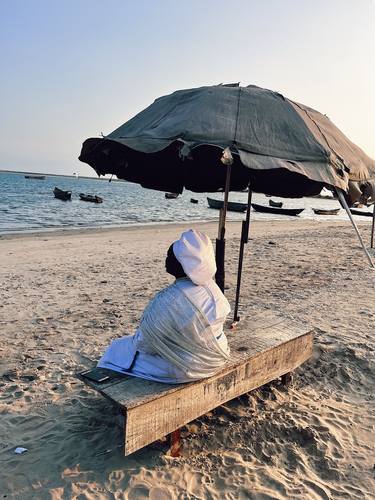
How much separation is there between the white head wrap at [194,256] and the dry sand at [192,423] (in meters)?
1.39

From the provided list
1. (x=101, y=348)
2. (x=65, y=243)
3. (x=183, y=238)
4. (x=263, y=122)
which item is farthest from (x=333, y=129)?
(x=65, y=243)

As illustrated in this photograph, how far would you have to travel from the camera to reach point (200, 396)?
306 centimetres

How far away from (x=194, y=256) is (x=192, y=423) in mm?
1582

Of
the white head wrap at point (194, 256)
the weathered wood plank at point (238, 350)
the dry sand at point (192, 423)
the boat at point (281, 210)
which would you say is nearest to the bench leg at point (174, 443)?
the dry sand at point (192, 423)

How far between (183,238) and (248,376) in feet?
4.79

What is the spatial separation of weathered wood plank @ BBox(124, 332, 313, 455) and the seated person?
0.16m

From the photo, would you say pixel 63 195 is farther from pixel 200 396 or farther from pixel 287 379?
pixel 200 396

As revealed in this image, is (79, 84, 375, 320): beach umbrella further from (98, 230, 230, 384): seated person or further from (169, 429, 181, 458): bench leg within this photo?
(169, 429, 181, 458): bench leg

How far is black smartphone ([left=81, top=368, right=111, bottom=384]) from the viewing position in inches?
116

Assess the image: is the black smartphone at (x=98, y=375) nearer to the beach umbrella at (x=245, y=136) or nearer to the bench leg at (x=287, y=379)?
the beach umbrella at (x=245, y=136)

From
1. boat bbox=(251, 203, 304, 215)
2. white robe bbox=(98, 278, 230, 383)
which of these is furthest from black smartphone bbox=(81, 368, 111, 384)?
boat bbox=(251, 203, 304, 215)

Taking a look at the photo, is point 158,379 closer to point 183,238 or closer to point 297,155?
point 183,238

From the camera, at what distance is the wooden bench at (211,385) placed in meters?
A: 2.69

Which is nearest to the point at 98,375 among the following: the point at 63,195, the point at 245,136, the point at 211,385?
the point at 211,385
